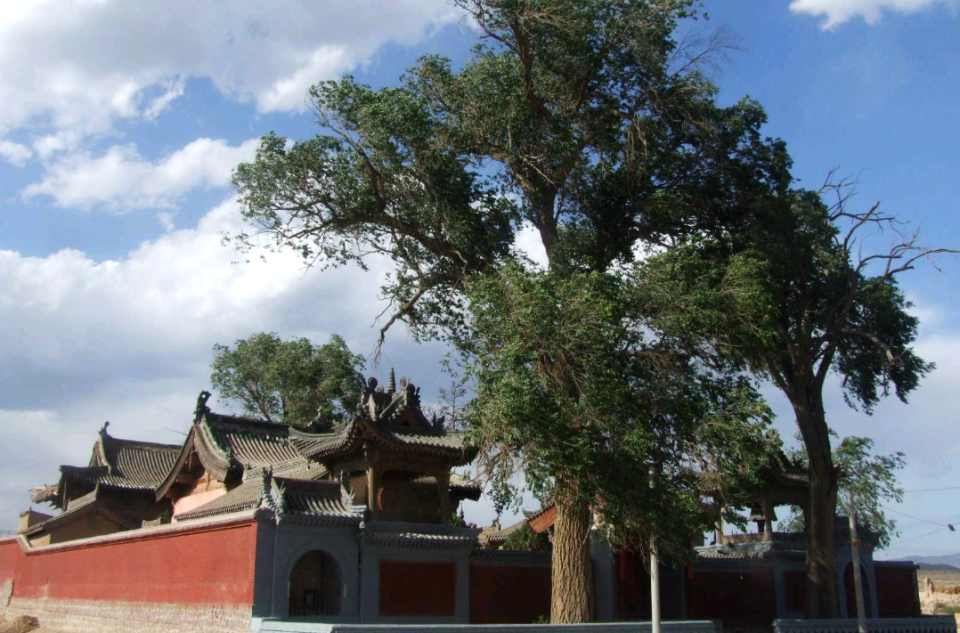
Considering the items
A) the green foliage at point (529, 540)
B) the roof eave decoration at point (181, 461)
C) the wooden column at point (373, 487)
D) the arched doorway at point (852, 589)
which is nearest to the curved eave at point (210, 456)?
the roof eave decoration at point (181, 461)

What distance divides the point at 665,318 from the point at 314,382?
94.7 ft

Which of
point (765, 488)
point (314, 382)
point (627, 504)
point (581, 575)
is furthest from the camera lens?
point (314, 382)

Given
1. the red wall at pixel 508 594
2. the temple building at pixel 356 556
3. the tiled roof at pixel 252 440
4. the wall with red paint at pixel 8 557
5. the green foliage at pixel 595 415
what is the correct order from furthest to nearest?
the wall with red paint at pixel 8 557
the tiled roof at pixel 252 440
the red wall at pixel 508 594
the temple building at pixel 356 556
the green foliage at pixel 595 415

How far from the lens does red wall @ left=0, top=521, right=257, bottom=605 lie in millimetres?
18047

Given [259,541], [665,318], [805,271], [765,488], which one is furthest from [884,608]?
[259,541]

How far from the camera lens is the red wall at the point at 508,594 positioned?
21047mm

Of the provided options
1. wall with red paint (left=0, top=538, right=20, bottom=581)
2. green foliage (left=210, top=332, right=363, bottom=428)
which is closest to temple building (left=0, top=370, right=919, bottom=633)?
wall with red paint (left=0, top=538, right=20, bottom=581)

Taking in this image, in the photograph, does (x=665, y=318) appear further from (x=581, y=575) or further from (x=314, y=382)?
(x=314, y=382)

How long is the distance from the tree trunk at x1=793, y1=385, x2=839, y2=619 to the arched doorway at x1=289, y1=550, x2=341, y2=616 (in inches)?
481

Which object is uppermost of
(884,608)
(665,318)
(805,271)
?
(805,271)

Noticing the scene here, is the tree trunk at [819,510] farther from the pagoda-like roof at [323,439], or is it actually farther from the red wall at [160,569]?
the red wall at [160,569]

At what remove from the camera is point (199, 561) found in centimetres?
1927

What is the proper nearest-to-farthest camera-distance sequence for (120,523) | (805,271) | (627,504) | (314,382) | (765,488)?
(627,504) < (805,271) < (765,488) < (120,523) < (314,382)

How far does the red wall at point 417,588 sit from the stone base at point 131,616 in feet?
11.0
